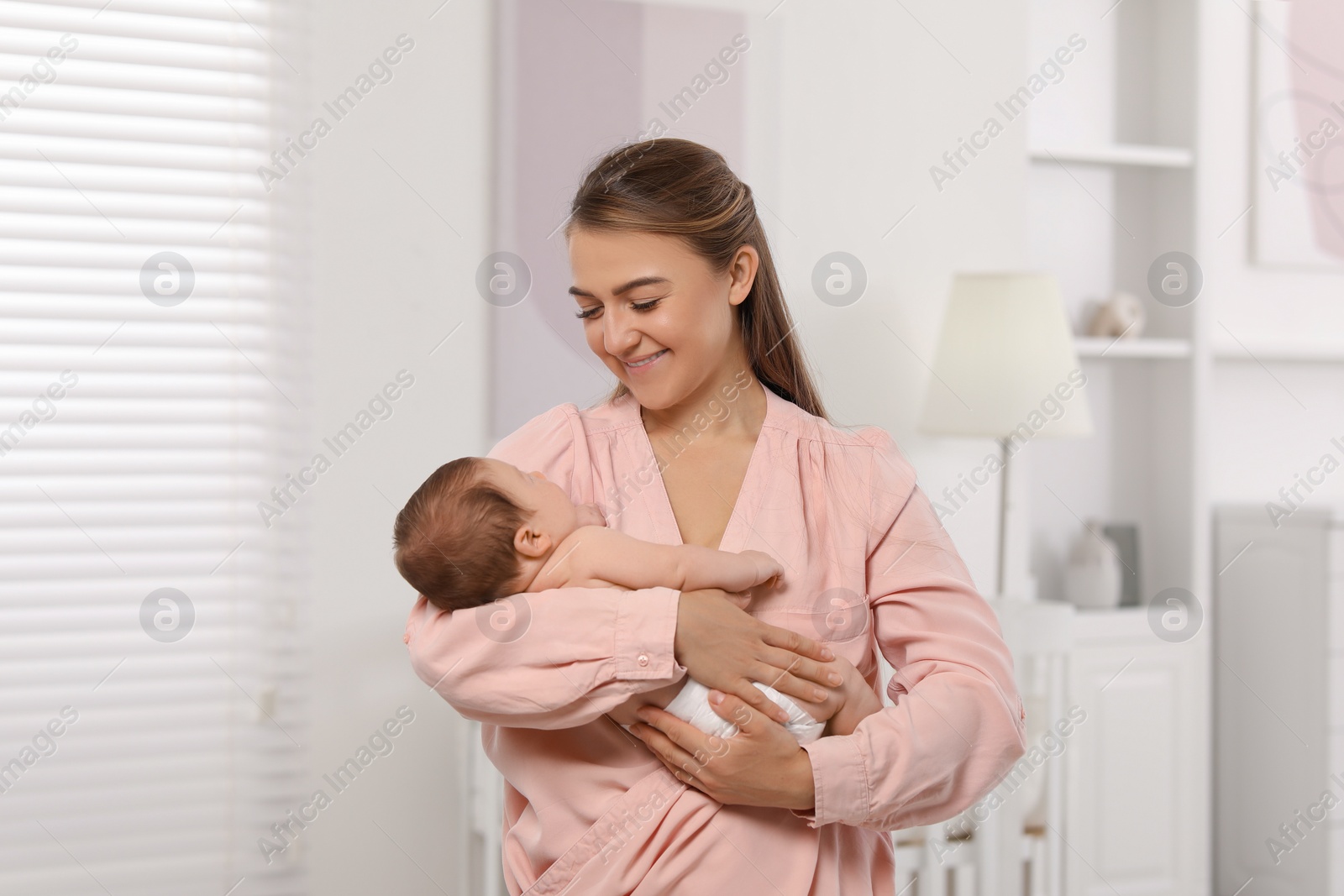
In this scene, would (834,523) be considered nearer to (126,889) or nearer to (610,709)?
(610,709)

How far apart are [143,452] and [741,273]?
1.57 metres

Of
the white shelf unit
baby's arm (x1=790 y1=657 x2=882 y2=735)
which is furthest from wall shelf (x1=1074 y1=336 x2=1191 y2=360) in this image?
baby's arm (x1=790 y1=657 x2=882 y2=735)

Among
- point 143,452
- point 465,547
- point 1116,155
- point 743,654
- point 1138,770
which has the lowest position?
point 1138,770

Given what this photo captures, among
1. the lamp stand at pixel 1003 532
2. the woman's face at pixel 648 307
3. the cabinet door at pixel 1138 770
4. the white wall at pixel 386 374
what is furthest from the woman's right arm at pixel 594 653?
the cabinet door at pixel 1138 770

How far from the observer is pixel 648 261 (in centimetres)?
121

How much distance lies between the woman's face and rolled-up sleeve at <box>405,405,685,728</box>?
0.26 m

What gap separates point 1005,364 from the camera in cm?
261

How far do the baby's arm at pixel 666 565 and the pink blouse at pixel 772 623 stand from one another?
Result: 47mm

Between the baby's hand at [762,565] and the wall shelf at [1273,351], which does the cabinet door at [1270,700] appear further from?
the baby's hand at [762,565]

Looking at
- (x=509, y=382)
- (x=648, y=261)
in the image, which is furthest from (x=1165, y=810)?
(x=648, y=261)

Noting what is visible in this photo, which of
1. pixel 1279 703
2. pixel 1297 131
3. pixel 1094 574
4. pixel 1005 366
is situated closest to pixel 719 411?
pixel 1005 366

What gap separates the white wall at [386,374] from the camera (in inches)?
92.7

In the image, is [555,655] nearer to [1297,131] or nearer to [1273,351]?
[1273,351]

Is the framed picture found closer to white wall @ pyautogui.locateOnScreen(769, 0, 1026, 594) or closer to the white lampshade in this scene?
white wall @ pyautogui.locateOnScreen(769, 0, 1026, 594)
